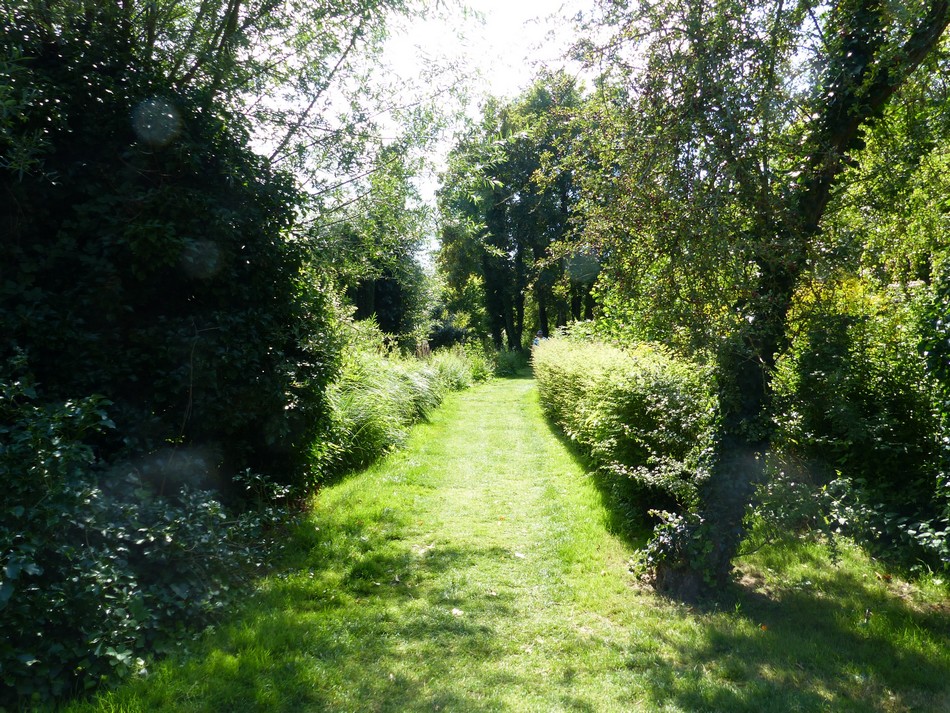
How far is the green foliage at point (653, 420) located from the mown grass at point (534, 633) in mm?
802

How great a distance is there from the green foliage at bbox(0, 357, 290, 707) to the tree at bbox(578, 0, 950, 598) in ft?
12.1

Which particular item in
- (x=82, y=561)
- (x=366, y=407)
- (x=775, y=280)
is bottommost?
(x=366, y=407)

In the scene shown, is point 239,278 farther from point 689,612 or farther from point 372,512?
point 689,612

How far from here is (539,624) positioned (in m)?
4.53

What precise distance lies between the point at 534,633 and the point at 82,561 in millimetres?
2994

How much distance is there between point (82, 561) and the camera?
129 inches

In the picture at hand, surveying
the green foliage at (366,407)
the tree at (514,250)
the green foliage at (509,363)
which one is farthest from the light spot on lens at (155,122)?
the green foliage at (509,363)

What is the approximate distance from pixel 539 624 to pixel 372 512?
2869 mm

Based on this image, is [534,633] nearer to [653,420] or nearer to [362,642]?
[362,642]

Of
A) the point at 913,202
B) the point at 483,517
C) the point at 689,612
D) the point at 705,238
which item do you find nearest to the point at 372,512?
the point at 483,517

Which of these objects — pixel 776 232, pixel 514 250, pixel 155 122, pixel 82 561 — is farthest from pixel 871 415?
pixel 514 250

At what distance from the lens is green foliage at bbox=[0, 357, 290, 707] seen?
9.64 ft

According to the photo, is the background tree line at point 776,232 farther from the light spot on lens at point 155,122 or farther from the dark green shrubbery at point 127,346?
the light spot on lens at point 155,122

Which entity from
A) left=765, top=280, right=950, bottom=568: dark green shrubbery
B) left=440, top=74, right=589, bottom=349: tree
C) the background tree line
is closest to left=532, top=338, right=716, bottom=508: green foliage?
the background tree line
